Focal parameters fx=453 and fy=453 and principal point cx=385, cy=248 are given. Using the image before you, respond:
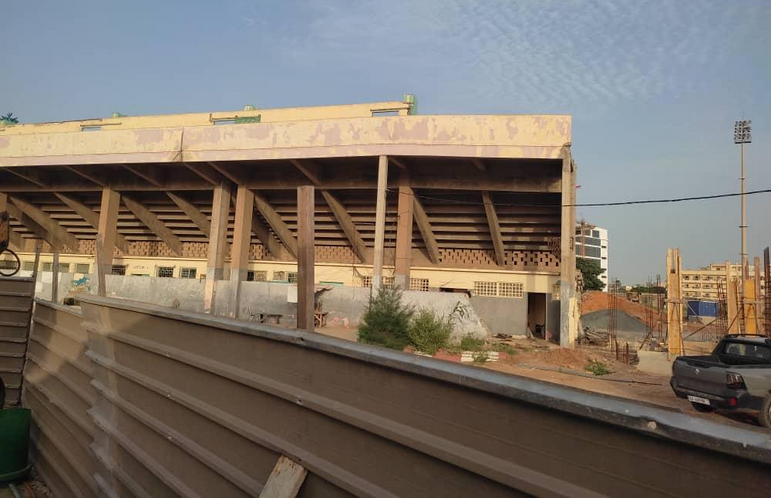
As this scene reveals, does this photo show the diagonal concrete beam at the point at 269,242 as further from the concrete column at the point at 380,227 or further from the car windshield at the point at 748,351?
the car windshield at the point at 748,351

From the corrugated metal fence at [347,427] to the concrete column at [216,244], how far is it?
16049 millimetres

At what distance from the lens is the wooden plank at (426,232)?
1894cm

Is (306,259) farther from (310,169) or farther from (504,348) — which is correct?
(310,169)

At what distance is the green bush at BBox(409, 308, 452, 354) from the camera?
13648 mm

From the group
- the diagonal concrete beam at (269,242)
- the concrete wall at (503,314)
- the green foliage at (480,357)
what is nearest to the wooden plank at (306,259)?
the green foliage at (480,357)

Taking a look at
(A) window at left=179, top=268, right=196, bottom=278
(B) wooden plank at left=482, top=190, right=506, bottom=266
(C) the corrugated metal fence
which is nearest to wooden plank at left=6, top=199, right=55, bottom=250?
(A) window at left=179, top=268, right=196, bottom=278

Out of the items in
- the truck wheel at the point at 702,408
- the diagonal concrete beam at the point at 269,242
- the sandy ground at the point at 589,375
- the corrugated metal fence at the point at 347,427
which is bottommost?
the sandy ground at the point at 589,375

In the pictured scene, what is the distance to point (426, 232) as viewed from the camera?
2011 cm

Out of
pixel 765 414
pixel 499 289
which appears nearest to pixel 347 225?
pixel 499 289

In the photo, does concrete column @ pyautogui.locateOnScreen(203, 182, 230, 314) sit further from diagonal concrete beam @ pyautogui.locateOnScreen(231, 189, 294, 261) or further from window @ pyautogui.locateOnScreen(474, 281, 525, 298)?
window @ pyautogui.locateOnScreen(474, 281, 525, 298)

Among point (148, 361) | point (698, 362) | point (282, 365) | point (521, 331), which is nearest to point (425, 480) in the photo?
point (282, 365)

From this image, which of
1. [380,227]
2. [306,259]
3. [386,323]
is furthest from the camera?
[380,227]

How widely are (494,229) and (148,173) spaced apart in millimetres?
15611

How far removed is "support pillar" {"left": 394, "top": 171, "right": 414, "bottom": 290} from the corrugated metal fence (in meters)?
14.5
